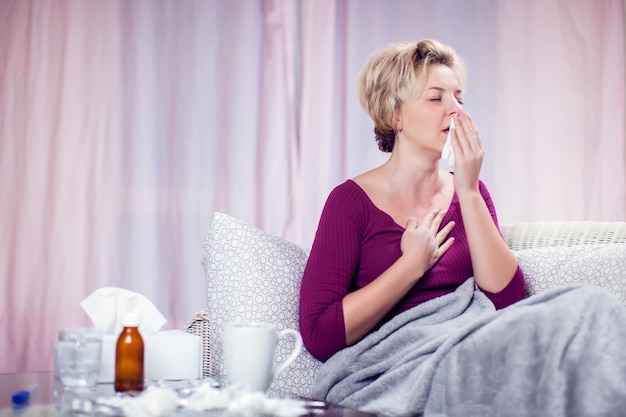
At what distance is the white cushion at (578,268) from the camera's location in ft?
5.19

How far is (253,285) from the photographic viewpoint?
4.89 feet

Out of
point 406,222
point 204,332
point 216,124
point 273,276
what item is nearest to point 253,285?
point 273,276

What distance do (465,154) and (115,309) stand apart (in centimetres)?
72

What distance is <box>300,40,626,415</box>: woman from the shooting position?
1346 mm

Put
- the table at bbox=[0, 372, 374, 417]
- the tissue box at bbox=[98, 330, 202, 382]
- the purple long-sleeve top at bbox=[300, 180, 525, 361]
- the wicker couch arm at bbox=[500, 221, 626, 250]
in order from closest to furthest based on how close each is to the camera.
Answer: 1. the table at bbox=[0, 372, 374, 417]
2. the tissue box at bbox=[98, 330, 202, 382]
3. the purple long-sleeve top at bbox=[300, 180, 525, 361]
4. the wicker couch arm at bbox=[500, 221, 626, 250]

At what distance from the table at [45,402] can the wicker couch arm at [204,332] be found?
0.35m

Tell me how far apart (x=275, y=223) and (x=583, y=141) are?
1087 mm

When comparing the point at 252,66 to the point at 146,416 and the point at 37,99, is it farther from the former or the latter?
the point at 146,416

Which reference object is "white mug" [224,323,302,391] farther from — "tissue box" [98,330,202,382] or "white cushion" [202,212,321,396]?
"white cushion" [202,212,321,396]

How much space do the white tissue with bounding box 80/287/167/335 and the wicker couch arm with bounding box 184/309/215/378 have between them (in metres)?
0.21

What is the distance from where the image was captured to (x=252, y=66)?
237cm

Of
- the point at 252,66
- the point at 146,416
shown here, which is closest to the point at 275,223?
the point at 252,66

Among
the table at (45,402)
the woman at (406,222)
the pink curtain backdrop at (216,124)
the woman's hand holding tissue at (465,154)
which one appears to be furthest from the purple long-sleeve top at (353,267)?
the pink curtain backdrop at (216,124)

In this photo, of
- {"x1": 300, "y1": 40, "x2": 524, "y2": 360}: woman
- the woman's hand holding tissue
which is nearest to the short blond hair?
{"x1": 300, "y1": 40, "x2": 524, "y2": 360}: woman
